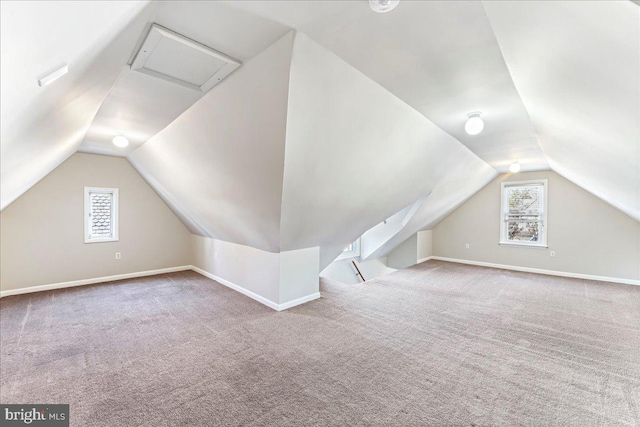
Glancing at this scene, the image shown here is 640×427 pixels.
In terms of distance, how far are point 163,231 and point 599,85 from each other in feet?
20.0

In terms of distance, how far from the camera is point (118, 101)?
7.89 feet

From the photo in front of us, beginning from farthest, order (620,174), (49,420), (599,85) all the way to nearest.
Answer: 1. (620,174)
2. (49,420)
3. (599,85)

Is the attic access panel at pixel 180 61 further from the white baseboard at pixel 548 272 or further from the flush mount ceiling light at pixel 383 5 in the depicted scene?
the white baseboard at pixel 548 272

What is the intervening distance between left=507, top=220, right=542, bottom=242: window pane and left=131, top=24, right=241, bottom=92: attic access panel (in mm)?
6477

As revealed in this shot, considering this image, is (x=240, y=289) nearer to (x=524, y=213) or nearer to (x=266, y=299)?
(x=266, y=299)

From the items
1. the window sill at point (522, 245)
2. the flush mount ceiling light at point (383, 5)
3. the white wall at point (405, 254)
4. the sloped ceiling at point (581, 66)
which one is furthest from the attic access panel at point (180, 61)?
the window sill at point (522, 245)

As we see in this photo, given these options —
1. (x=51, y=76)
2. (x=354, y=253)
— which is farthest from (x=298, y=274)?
(x=354, y=253)

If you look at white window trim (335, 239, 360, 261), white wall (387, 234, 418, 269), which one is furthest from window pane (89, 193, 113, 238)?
white wall (387, 234, 418, 269)

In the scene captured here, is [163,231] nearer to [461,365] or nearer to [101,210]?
[101,210]

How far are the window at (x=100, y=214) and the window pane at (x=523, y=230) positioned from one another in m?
7.82

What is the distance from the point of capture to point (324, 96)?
2.02m

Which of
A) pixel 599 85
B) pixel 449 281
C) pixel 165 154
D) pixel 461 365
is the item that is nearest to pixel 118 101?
pixel 165 154

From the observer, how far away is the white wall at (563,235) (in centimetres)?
494

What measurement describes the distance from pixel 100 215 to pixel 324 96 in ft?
15.9
